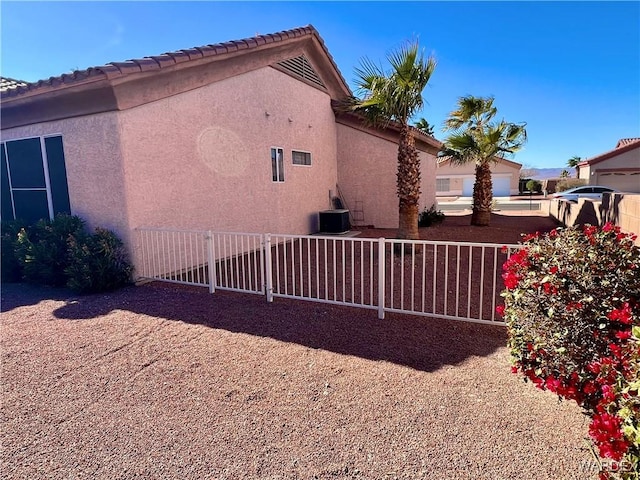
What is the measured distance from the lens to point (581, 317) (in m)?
2.83

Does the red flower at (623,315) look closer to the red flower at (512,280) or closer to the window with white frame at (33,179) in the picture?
the red flower at (512,280)

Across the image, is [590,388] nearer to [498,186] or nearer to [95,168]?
[95,168]

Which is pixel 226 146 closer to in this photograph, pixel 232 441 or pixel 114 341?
pixel 114 341

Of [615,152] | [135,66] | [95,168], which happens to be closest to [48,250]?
[95,168]

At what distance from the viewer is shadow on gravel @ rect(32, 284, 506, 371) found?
170 inches

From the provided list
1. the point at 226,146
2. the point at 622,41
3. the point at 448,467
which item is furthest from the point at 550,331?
the point at 622,41

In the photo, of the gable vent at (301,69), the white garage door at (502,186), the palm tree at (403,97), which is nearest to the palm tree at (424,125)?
the white garage door at (502,186)

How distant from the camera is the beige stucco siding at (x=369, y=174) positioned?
14.2 m

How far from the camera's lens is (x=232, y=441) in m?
2.83

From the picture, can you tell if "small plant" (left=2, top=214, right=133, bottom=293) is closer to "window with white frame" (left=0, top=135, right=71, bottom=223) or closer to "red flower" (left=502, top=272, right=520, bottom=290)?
"window with white frame" (left=0, top=135, right=71, bottom=223)

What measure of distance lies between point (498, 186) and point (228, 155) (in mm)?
38393

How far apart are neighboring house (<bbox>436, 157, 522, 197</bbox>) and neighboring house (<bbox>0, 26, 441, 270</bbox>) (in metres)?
31.4

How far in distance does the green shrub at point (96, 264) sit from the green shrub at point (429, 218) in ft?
38.6

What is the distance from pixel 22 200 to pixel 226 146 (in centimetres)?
474
